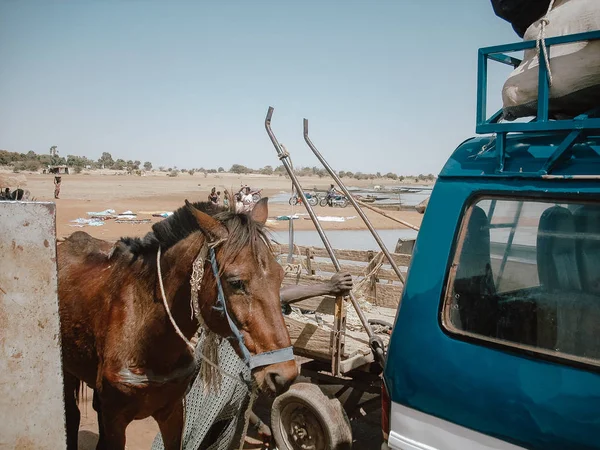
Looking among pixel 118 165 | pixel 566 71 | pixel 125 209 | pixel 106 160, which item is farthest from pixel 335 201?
pixel 106 160

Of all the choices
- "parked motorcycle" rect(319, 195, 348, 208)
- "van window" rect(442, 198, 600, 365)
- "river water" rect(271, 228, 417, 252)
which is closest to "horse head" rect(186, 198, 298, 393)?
"van window" rect(442, 198, 600, 365)

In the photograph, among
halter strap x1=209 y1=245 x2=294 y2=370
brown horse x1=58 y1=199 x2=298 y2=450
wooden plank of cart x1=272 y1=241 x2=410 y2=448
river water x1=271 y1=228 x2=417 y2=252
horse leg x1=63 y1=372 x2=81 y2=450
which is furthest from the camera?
river water x1=271 y1=228 x2=417 y2=252

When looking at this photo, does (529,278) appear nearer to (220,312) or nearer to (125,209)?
(220,312)

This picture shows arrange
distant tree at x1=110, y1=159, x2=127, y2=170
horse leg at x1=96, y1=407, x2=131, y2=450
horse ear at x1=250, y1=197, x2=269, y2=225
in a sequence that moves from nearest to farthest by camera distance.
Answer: horse ear at x1=250, y1=197, x2=269, y2=225 < horse leg at x1=96, y1=407, x2=131, y2=450 < distant tree at x1=110, y1=159, x2=127, y2=170

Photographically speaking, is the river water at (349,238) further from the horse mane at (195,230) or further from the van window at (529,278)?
the van window at (529,278)

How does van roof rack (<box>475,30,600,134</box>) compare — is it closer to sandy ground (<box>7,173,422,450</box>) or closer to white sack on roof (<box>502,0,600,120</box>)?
white sack on roof (<box>502,0,600,120</box>)

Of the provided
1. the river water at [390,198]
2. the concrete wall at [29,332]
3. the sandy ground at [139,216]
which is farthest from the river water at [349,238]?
the concrete wall at [29,332]

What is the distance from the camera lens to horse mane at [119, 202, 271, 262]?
2.63m

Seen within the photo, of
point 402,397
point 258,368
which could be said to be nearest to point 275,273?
point 258,368

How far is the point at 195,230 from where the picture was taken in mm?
2969

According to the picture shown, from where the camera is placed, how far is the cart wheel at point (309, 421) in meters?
3.61

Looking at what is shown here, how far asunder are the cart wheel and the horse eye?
1583mm

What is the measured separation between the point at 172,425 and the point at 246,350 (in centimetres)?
147

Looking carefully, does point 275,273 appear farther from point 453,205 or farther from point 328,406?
point 328,406
